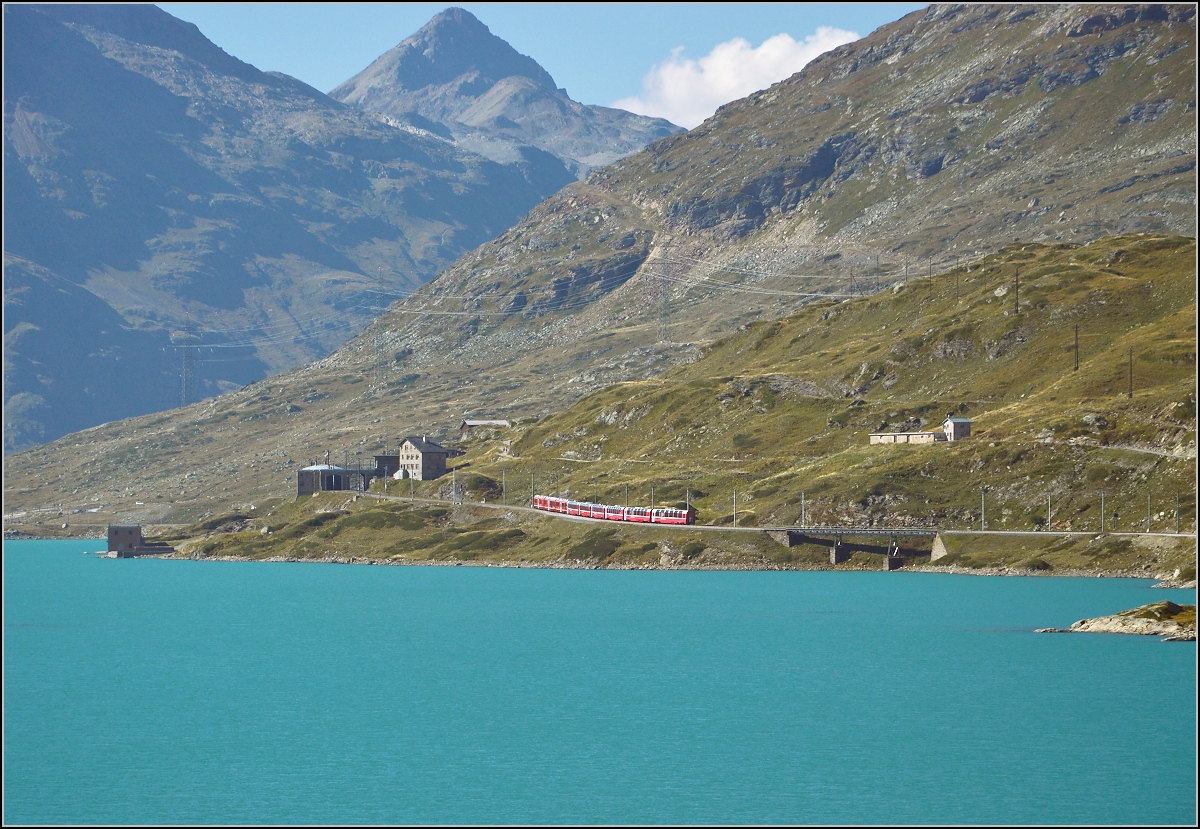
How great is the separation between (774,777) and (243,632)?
84953 mm

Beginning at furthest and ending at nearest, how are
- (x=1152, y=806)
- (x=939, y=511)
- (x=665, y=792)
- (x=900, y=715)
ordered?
(x=939, y=511), (x=900, y=715), (x=665, y=792), (x=1152, y=806)

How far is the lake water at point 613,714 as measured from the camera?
218 ft

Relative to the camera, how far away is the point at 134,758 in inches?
3031

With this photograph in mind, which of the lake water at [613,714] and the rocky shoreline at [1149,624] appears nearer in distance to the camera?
the lake water at [613,714]

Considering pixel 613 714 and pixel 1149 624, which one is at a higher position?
pixel 1149 624

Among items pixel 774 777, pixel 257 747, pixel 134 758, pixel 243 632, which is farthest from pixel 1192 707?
pixel 243 632

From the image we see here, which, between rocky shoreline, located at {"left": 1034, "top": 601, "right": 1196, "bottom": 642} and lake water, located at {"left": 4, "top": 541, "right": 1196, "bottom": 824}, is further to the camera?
rocky shoreline, located at {"left": 1034, "top": 601, "right": 1196, "bottom": 642}

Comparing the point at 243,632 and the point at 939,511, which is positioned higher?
the point at 939,511

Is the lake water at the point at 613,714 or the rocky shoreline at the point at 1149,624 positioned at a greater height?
the rocky shoreline at the point at 1149,624

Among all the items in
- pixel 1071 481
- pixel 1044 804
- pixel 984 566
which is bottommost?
pixel 1044 804

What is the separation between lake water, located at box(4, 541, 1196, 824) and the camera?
6644 cm

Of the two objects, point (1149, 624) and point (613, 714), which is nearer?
point (613, 714)

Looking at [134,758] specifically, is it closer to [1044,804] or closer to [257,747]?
[257,747]

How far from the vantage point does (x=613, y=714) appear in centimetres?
8981
